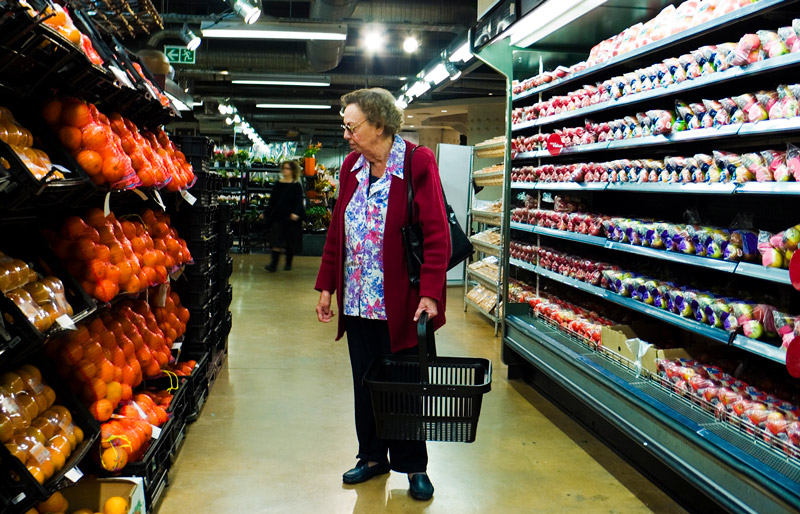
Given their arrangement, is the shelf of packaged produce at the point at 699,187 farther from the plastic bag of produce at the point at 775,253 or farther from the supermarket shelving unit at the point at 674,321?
the plastic bag of produce at the point at 775,253

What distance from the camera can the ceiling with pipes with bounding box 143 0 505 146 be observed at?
9.74 meters

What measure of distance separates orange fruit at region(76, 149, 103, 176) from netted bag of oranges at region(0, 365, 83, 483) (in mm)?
700

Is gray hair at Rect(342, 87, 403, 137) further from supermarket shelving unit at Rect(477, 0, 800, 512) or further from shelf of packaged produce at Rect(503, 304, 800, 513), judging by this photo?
shelf of packaged produce at Rect(503, 304, 800, 513)

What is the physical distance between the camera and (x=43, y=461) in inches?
82.4

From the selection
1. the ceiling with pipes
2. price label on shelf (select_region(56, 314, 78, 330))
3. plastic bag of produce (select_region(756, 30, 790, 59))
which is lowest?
price label on shelf (select_region(56, 314, 78, 330))

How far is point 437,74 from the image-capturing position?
419 inches

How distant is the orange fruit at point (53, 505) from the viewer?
88.0 inches

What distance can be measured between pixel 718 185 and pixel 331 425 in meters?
2.43

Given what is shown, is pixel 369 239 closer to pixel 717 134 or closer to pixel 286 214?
pixel 717 134

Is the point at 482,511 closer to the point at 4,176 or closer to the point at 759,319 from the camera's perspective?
the point at 759,319

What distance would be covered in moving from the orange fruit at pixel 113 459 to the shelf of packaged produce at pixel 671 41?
2.94 meters

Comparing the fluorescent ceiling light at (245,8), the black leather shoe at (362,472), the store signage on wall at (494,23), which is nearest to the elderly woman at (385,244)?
the black leather shoe at (362,472)

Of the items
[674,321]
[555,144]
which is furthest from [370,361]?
[555,144]

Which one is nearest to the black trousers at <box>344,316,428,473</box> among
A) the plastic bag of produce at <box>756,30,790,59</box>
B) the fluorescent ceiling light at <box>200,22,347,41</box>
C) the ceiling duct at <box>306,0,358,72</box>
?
the plastic bag of produce at <box>756,30,790,59</box>
